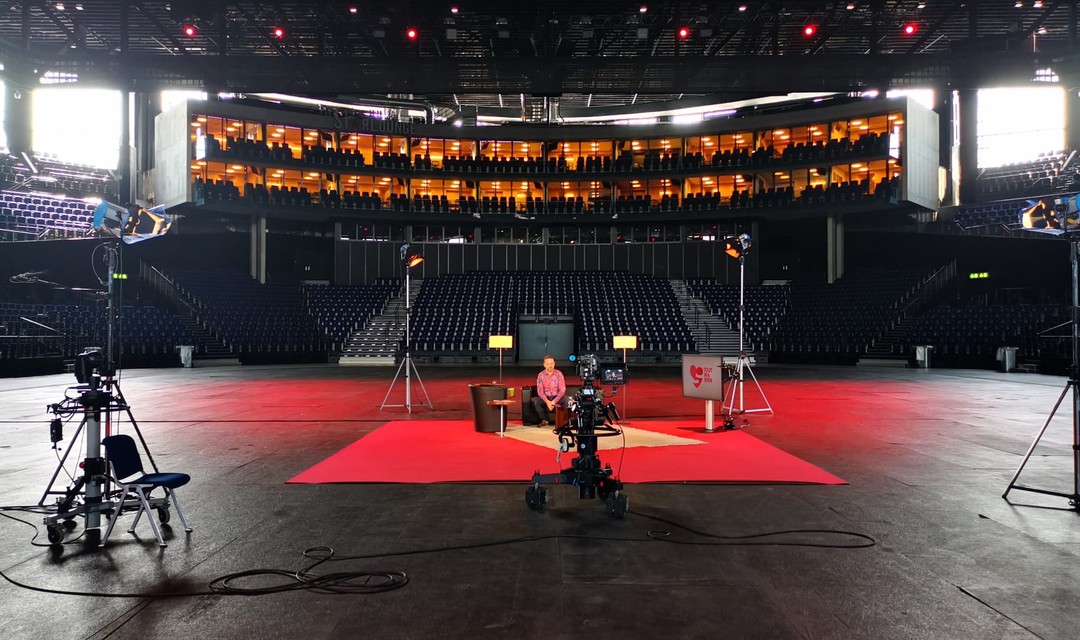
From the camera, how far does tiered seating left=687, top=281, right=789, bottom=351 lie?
3328 centimetres

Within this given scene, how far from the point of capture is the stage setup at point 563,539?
3.74 metres

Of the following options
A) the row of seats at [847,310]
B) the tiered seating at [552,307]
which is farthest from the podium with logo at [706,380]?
the row of seats at [847,310]

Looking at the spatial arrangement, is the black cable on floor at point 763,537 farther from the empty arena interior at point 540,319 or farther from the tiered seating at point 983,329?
the tiered seating at point 983,329

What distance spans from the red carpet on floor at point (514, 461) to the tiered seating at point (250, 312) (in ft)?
78.6

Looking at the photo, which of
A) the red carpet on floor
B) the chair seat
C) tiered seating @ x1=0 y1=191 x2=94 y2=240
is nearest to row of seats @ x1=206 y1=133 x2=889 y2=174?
tiered seating @ x1=0 y1=191 x2=94 y2=240

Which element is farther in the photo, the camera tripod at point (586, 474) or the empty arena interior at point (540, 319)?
the camera tripod at point (586, 474)

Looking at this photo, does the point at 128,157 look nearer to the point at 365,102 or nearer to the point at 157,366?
the point at 365,102

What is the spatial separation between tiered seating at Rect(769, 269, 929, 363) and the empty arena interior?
0.25 metres

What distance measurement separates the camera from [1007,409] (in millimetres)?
14172

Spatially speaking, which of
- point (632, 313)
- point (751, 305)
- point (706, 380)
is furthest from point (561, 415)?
point (751, 305)

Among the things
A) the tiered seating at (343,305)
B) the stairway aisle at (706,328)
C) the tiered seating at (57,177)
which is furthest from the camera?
the tiered seating at (57,177)

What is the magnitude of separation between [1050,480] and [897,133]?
110ft

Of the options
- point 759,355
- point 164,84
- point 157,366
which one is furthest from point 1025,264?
point 157,366

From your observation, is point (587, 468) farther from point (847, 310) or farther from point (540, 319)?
point (847, 310)
